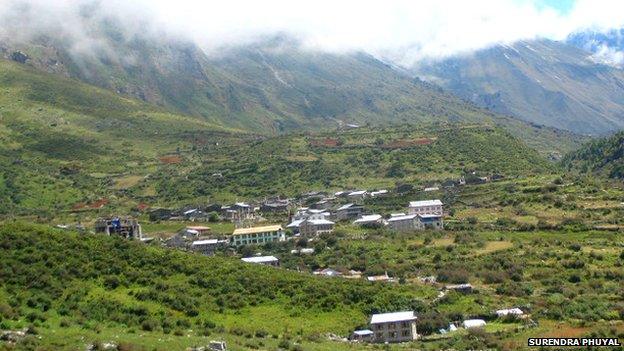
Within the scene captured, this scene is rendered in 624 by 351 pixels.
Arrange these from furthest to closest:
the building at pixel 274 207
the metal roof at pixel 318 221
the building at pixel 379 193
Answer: the building at pixel 379 193 < the building at pixel 274 207 < the metal roof at pixel 318 221

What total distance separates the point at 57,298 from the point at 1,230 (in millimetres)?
9582

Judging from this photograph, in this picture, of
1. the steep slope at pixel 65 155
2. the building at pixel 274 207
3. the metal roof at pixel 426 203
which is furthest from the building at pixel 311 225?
the steep slope at pixel 65 155

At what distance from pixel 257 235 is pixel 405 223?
62.8 ft

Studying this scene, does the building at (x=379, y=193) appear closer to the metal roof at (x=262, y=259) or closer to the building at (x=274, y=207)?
the building at (x=274, y=207)

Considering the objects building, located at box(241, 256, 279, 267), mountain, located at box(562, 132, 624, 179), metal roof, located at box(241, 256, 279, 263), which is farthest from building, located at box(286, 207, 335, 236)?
mountain, located at box(562, 132, 624, 179)

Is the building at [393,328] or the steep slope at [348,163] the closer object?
the building at [393,328]

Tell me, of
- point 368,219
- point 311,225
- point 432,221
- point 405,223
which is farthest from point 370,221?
point 432,221

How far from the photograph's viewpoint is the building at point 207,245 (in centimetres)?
9181

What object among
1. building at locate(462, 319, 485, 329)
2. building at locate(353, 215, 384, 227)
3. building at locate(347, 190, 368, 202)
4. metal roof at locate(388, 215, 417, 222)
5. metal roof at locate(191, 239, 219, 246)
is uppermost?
building at locate(347, 190, 368, 202)

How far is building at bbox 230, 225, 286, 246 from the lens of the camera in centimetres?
9950

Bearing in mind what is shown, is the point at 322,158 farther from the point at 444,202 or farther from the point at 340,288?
the point at 340,288

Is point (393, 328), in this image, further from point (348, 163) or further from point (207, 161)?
point (207, 161)

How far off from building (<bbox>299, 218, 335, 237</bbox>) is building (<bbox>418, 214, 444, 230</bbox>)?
38.8 ft

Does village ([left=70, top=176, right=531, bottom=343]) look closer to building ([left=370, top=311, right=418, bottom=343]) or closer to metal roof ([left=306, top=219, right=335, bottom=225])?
metal roof ([left=306, top=219, right=335, bottom=225])
